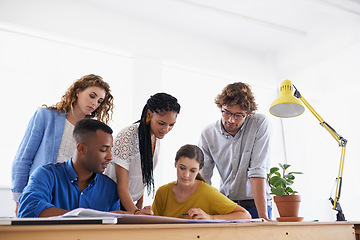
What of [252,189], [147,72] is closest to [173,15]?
[147,72]

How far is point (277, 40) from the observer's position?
440cm

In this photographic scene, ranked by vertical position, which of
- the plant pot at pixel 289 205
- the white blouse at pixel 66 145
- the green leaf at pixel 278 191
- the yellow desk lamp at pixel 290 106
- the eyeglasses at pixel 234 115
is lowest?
the plant pot at pixel 289 205

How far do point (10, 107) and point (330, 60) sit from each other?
3.32 meters

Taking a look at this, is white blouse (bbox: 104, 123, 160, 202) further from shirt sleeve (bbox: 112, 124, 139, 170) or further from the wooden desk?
the wooden desk

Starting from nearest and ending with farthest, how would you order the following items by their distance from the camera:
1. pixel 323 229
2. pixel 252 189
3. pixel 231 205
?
pixel 323 229 → pixel 231 205 → pixel 252 189

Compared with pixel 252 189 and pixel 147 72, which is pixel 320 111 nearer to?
pixel 147 72

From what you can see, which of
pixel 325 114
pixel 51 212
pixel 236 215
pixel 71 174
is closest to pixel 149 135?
pixel 71 174

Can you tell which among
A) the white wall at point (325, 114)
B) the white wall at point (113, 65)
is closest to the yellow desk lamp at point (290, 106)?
the white wall at point (113, 65)

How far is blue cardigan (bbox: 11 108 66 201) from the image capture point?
169cm

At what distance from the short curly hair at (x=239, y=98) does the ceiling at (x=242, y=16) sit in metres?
2.11

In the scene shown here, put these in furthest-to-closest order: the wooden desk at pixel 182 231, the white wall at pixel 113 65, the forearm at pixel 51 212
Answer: the white wall at pixel 113 65
the forearm at pixel 51 212
the wooden desk at pixel 182 231

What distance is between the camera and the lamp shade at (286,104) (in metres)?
1.84

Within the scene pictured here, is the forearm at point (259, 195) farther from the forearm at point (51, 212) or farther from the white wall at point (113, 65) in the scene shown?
the white wall at point (113, 65)

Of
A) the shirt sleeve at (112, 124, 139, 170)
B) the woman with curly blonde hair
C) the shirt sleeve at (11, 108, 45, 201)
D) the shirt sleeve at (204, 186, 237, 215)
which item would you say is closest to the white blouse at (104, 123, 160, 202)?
the shirt sleeve at (112, 124, 139, 170)
